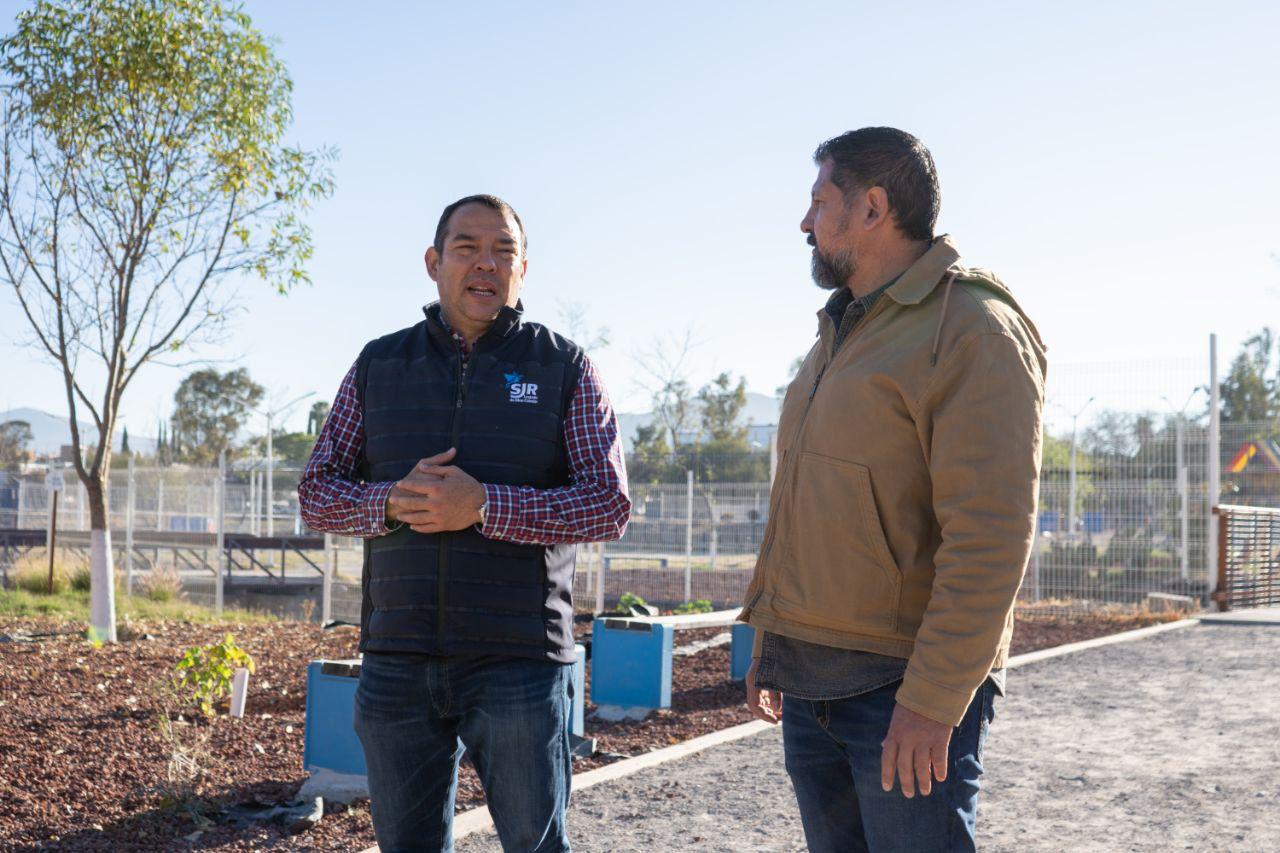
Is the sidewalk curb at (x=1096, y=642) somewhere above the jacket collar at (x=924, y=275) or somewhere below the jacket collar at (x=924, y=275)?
below

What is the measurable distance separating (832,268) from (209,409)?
61.1m

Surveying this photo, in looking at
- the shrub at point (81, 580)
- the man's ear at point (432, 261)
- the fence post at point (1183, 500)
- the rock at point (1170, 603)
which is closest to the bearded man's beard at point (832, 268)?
the man's ear at point (432, 261)

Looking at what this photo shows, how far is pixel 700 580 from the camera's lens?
53.7ft

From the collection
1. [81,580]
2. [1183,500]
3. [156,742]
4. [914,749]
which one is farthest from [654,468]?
[914,749]

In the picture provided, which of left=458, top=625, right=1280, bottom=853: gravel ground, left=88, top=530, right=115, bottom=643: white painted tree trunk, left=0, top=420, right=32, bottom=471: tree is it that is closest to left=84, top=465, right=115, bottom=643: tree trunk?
left=88, top=530, right=115, bottom=643: white painted tree trunk

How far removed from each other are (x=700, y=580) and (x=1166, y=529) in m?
5.80

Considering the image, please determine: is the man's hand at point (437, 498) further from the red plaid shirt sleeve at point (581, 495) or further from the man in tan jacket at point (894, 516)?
the man in tan jacket at point (894, 516)

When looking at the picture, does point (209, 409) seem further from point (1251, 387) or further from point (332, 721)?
point (332, 721)

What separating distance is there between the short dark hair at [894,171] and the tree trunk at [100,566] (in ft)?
26.6

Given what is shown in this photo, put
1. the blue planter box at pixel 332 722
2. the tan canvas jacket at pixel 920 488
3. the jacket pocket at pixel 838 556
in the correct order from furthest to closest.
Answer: the blue planter box at pixel 332 722 → the jacket pocket at pixel 838 556 → the tan canvas jacket at pixel 920 488

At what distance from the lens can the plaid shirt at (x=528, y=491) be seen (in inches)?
107

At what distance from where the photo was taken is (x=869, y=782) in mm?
2234

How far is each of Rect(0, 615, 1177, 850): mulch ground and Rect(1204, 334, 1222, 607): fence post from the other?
7.80m

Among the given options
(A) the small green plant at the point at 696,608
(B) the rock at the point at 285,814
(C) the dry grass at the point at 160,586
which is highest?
(A) the small green plant at the point at 696,608
